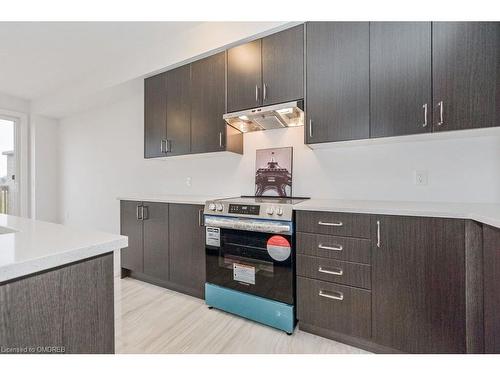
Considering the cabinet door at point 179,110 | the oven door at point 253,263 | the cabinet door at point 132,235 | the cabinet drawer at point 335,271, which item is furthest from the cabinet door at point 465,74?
the cabinet door at point 132,235

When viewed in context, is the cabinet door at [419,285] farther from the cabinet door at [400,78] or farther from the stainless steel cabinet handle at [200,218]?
the stainless steel cabinet handle at [200,218]

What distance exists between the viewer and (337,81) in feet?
5.89

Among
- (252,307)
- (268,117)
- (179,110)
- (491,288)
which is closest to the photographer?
(491,288)

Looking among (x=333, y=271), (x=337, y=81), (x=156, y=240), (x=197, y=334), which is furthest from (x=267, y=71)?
(x=197, y=334)

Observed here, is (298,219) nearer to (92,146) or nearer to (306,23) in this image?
(306,23)

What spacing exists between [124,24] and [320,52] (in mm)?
1838

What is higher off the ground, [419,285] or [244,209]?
[244,209]

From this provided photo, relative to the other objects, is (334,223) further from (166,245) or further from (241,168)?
(166,245)

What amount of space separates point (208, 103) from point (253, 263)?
5.06 feet

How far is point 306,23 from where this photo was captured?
1884mm

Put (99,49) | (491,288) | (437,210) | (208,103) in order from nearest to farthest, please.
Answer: (491,288) < (437,210) < (208,103) < (99,49)

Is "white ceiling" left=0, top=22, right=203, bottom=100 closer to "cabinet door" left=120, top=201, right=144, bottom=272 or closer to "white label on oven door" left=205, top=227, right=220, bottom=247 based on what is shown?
"cabinet door" left=120, top=201, right=144, bottom=272

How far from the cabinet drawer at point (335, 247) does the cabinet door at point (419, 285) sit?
67 millimetres

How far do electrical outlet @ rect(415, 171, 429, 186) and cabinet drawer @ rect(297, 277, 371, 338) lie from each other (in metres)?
0.93
